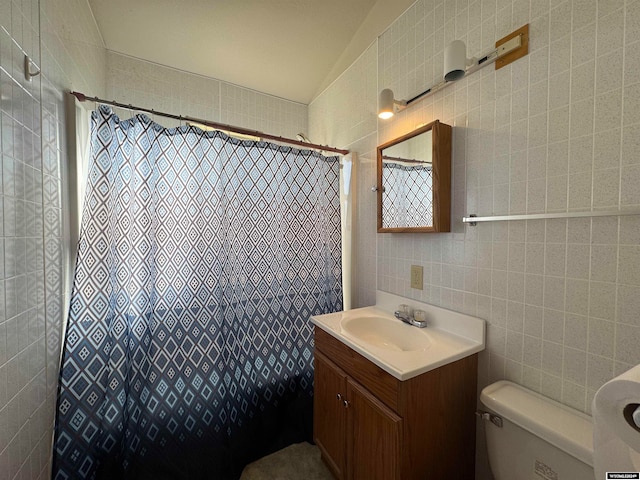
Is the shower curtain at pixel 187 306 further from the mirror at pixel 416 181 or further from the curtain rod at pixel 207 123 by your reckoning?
the mirror at pixel 416 181

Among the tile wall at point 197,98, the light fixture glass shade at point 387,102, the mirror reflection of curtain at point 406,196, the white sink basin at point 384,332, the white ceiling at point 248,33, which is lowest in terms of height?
the white sink basin at point 384,332

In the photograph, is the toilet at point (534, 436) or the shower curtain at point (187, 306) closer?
the toilet at point (534, 436)

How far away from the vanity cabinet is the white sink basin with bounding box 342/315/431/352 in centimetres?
19

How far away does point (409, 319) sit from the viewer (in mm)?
1361

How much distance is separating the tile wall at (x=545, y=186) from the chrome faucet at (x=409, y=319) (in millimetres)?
126

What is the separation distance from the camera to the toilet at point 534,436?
0.75m

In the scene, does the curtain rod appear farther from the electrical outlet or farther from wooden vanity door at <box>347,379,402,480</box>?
wooden vanity door at <box>347,379,402,480</box>

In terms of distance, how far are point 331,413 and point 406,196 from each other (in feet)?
3.85

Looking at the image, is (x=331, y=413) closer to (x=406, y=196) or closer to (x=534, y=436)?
(x=534, y=436)

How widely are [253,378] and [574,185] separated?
1.73 m

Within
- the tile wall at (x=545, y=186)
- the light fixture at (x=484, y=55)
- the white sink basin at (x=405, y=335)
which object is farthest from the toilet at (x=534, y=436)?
the light fixture at (x=484, y=55)

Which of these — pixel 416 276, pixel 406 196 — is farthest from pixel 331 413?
pixel 406 196

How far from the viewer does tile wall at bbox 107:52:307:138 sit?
1845 mm

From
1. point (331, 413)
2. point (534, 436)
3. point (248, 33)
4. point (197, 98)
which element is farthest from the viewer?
point (197, 98)
